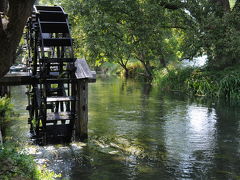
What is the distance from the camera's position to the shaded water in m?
6.82

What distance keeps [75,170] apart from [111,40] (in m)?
9.80

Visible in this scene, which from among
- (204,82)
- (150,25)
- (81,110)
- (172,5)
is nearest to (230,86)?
(204,82)

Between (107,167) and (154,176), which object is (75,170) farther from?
(154,176)

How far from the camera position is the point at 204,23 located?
17.1 metres

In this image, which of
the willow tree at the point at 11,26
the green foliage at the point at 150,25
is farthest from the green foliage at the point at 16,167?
the green foliage at the point at 150,25

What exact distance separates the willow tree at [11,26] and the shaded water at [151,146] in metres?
3.31

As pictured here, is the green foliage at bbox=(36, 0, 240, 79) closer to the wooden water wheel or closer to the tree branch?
the tree branch

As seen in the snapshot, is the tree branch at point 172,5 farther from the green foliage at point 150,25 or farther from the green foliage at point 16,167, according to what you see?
the green foliage at point 16,167

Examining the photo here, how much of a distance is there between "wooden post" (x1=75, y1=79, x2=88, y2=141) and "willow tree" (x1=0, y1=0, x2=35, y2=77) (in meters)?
4.68

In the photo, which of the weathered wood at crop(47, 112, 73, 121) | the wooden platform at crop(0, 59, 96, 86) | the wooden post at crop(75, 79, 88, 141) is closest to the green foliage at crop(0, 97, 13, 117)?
the wooden platform at crop(0, 59, 96, 86)

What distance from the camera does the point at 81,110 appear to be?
28.5 ft

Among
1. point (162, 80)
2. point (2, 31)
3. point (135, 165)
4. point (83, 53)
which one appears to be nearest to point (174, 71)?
point (162, 80)

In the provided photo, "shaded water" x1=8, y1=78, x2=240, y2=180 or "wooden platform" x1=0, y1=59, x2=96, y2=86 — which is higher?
"wooden platform" x1=0, y1=59, x2=96, y2=86

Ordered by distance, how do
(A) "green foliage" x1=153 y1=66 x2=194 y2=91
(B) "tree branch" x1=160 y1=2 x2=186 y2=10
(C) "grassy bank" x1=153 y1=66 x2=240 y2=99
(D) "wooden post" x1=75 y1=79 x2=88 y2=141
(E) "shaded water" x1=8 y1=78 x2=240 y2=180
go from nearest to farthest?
(E) "shaded water" x1=8 y1=78 x2=240 y2=180 < (D) "wooden post" x1=75 y1=79 x2=88 y2=141 < (C) "grassy bank" x1=153 y1=66 x2=240 y2=99 < (B) "tree branch" x1=160 y1=2 x2=186 y2=10 < (A) "green foliage" x1=153 y1=66 x2=194 y2=91
